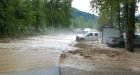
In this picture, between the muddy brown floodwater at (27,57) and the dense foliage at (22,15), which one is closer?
the muddy brown floodwater at (27,57)

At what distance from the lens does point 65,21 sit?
108 meters

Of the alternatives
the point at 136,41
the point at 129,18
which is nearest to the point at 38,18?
the point at 136,41

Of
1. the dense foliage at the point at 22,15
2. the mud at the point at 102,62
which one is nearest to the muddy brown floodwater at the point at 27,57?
the mud at the point at 102,62

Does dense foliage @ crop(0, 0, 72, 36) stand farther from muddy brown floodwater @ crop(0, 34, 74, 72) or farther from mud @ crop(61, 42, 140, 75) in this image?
mud @ crop(61, 42, 140, 75)

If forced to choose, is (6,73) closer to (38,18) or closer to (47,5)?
(38,18)

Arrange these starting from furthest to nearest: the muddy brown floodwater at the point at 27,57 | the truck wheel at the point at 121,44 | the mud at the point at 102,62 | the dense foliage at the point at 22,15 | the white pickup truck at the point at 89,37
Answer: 1. the dense foliage at the point at 22,15
2. the white pickup truck at the point at 89,37
3. the truck wheel at the point at 121,44
4. the muddy brown floodwater at the point at 27,57
5. the mud at the point at 102,62

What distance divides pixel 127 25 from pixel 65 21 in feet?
262

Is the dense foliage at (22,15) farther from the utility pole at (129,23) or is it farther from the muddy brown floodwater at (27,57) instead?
the utility pole at (129,23)

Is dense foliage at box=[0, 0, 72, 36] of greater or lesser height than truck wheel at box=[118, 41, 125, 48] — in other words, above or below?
above

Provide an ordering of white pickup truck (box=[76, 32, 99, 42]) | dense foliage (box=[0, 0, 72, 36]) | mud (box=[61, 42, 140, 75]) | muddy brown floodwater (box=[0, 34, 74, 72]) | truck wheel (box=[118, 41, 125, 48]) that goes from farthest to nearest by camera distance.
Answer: dense foliage (box=[0, 0, 72, 36])
white pickup truck (box=[76, 32, 99, 42])
truck wheel (box=[118, 41, 125, 48])
muddy brown floodwater (box=[0, 34, 74, 72])
mud (box=[61, 42, 140, 75])

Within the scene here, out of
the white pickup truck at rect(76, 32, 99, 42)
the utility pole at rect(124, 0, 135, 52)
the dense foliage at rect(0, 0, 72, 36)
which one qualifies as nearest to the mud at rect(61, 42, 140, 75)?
the utility pole at rect(124, 0, 135, 52)

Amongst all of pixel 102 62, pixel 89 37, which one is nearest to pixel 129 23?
pixel 102 62

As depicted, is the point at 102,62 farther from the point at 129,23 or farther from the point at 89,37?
the point at 89,37

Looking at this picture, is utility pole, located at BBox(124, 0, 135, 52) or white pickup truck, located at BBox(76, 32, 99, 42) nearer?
utility pole, located at BBox(124, 0, 135, 52)
